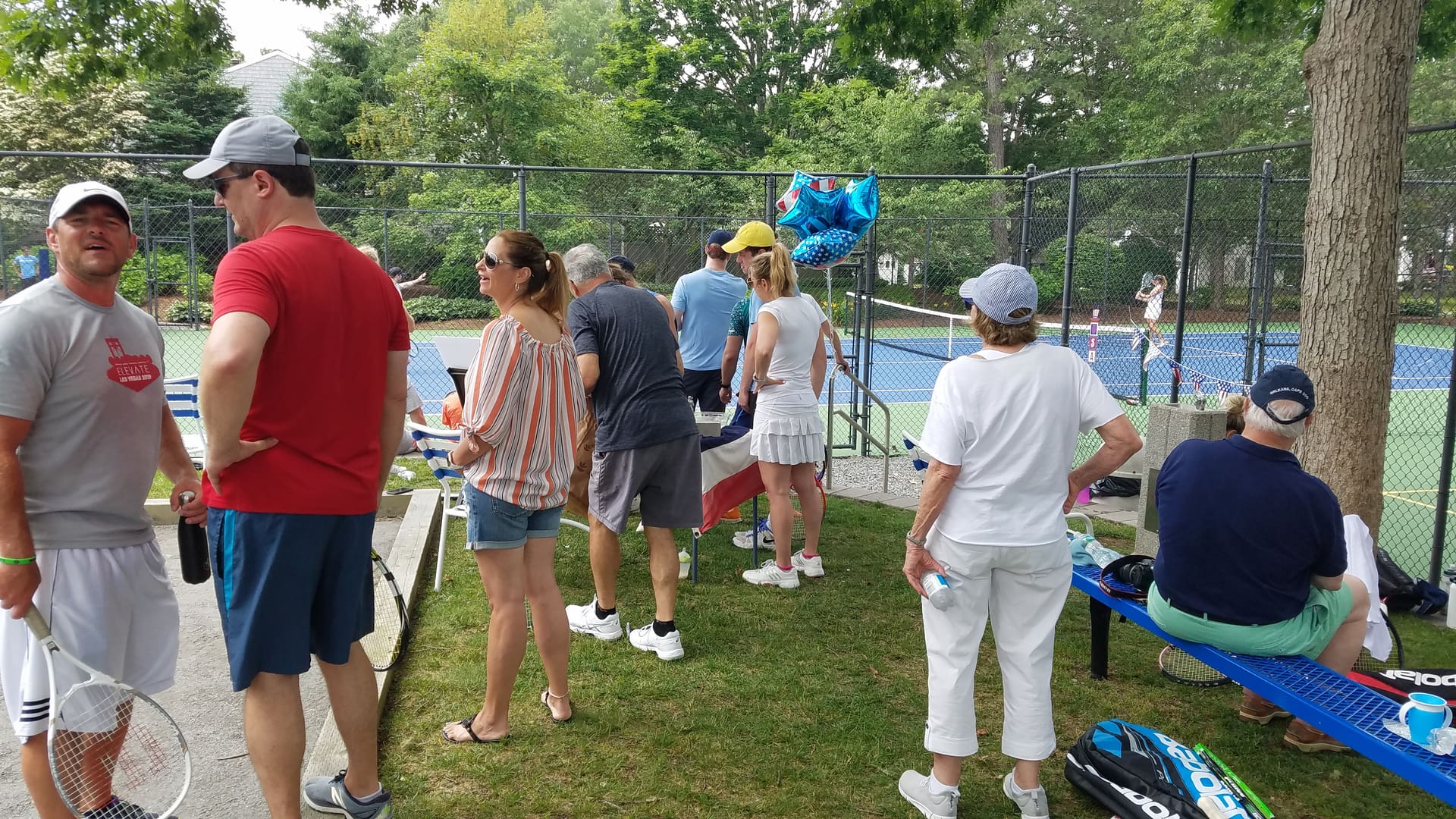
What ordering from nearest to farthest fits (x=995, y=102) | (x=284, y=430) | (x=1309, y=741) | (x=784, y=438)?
(x=284, y=430), (x=1309, y=741), (x=784, y=438), (x=995, y=102)

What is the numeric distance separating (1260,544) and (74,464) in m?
3.52

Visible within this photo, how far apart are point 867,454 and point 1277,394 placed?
632 cm

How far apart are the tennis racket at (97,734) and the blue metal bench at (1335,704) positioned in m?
3.18

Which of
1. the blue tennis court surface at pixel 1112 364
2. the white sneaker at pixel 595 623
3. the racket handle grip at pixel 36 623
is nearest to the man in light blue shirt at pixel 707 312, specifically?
the white sneaker at pixel 595 623

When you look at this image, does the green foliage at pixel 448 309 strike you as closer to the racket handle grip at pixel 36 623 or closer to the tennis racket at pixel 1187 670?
the tennis racket at pixel 1187 670

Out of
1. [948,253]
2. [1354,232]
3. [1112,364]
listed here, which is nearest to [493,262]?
[1354,232]

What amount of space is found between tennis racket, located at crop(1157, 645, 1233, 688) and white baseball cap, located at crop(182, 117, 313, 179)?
3856mm

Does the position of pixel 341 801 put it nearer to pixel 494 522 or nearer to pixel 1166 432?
pixel 494 522

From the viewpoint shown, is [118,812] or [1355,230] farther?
[1355,230]

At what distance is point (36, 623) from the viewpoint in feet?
7.83

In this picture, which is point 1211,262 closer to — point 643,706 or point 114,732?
point 643,706

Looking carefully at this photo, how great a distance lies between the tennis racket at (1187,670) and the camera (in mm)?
4203

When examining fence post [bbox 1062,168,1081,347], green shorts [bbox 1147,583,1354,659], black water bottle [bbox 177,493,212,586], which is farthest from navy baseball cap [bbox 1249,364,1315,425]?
fence post [bbox 1062,168,1081,347]

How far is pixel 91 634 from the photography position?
8.25 feet
